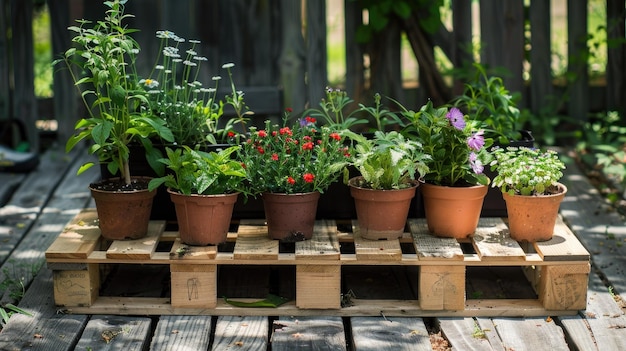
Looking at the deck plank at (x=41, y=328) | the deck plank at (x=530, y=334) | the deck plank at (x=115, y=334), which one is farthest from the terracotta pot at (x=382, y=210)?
the deck plank at (x=41, y=328)

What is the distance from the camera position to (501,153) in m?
3.95

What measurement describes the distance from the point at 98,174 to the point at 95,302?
88.5 inches

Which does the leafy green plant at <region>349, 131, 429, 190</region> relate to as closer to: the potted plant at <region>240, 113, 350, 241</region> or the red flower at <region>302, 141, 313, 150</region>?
the potted plant at <region>240, 113, 350, 241</region>

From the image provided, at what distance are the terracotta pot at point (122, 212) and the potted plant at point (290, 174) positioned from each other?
44 cm

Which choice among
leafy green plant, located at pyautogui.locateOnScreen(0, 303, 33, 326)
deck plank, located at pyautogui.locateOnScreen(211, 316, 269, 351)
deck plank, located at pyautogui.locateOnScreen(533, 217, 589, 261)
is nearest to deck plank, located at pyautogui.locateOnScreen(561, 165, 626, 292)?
deck plank, located at pyautogui.locateOnScreen(533, 217, 589, 261)

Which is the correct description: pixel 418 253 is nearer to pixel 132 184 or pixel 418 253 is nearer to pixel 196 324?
pixel 196 324

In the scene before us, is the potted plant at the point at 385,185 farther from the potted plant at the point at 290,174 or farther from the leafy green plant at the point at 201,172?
the leafy green plant at the point at 201,172

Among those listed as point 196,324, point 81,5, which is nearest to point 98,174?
point 81,5

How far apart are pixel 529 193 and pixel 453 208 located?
0.31 metres

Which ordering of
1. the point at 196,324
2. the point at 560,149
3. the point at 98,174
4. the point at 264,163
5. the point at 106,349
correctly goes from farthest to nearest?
1. the point at 560,149
2. the point at 98,174
3. the point at 264,163
4. the point at 196,324
5. the point at 106,349

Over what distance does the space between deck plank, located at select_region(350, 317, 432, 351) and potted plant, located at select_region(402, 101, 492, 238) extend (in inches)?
17.5

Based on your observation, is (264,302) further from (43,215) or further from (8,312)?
(43,215)

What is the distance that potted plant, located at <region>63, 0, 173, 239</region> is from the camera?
380 centimetres

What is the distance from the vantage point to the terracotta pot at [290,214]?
3.84 meters
